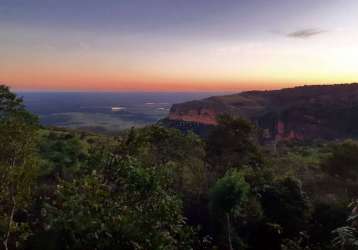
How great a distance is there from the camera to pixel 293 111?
246 ft

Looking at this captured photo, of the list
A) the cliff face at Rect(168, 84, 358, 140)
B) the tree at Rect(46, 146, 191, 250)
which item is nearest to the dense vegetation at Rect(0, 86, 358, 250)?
the tree at Rect(46, 146, 191, 250)

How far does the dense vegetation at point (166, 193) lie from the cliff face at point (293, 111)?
16.6 meters

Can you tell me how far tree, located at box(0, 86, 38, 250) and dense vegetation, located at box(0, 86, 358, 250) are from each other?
24 millimetres

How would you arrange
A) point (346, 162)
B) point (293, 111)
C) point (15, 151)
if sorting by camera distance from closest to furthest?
point (15, 151) < point (346, 162) < point (293, 111)

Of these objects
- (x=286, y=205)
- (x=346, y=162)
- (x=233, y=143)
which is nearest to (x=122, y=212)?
(x=286, y=205)

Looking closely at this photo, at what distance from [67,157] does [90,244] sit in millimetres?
15564

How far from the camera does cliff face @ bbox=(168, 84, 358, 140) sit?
210 ft

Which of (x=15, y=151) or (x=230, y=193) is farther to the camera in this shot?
(x=230, y=193)

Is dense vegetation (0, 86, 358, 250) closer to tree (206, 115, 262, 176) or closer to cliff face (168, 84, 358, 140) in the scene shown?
tree (206, 115, 262, 176)

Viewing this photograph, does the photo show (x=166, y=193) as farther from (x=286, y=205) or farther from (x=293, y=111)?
(x=293, y=111)

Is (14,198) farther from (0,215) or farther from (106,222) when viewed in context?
(106,222)

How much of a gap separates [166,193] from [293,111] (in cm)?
7323

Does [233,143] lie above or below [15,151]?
below

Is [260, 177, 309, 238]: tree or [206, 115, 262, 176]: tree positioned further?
[206, 115, 262, 176]: tree
